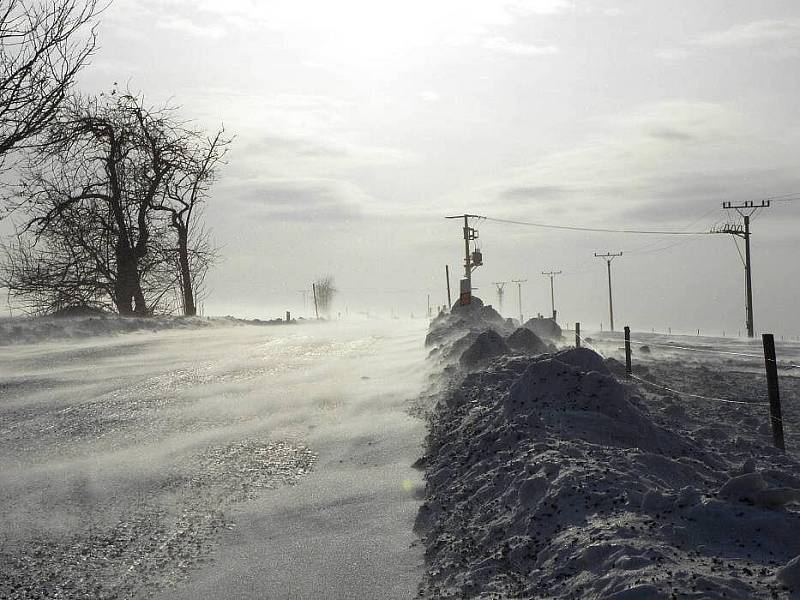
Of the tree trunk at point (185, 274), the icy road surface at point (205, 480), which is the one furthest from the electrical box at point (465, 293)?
the icy road surface at point (205, 480)

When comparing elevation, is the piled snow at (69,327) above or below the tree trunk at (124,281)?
below

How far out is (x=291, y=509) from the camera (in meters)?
6.64

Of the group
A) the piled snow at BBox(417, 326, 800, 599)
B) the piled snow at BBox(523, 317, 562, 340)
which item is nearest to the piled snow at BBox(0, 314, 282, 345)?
the piled snow at BBox(417, 326, 800, 599)

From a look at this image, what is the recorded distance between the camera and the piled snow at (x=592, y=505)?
12.6 feet

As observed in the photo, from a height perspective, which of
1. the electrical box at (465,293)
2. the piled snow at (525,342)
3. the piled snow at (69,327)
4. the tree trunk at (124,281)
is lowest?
the piled snow at (525,342)

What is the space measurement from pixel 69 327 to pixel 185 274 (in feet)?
33.4

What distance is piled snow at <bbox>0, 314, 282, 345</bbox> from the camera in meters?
15.4

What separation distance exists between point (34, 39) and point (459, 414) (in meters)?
12.4

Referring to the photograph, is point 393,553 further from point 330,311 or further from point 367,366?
point 330,311

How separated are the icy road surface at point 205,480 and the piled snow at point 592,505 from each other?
493 millimetres

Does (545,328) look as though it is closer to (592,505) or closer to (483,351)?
(483,351)

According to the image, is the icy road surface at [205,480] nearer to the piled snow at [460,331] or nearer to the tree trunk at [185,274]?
the piled snow at [460,331]

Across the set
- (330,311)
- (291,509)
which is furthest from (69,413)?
(330,311)

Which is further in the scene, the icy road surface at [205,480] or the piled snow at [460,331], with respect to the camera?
the piled snow at [460,331]
